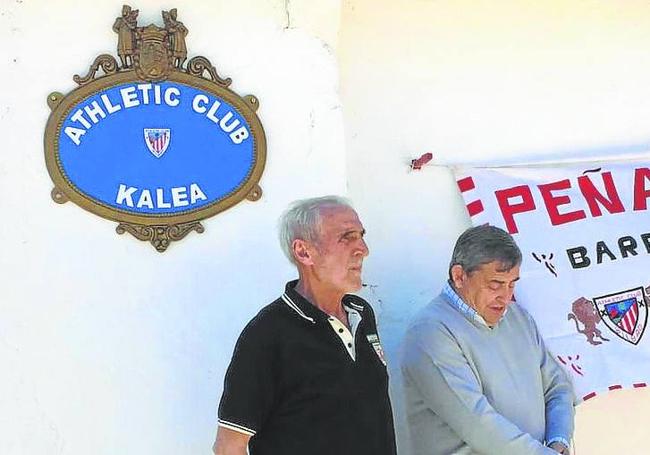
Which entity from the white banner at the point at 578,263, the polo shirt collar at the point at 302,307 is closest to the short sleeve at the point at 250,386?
the polo shirt collar at the point at 302,307

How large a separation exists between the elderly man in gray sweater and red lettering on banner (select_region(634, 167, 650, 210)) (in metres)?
1.02

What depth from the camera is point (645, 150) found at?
397 cm

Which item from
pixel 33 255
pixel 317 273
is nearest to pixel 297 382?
pixel 317 273

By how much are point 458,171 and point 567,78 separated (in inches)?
26.2

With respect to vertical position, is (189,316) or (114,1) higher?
(114,1)

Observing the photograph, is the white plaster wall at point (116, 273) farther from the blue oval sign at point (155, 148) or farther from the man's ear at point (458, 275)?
the man's ear at point (458, 275)

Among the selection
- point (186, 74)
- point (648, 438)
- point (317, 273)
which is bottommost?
point (648, 438)

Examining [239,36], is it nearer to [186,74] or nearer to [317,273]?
[186,74]

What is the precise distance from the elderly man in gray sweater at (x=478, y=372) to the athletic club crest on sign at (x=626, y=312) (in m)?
0.68

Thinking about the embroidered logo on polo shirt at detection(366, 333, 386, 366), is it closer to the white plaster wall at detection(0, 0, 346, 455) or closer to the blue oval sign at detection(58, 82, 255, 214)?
the white plaster wall at detection(0, 0, 346, 455)

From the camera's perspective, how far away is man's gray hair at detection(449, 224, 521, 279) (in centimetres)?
301

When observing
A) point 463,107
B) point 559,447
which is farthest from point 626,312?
point 463,107

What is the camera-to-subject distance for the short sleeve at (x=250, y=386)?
2.51m

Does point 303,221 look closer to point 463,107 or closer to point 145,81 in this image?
point 145,81
